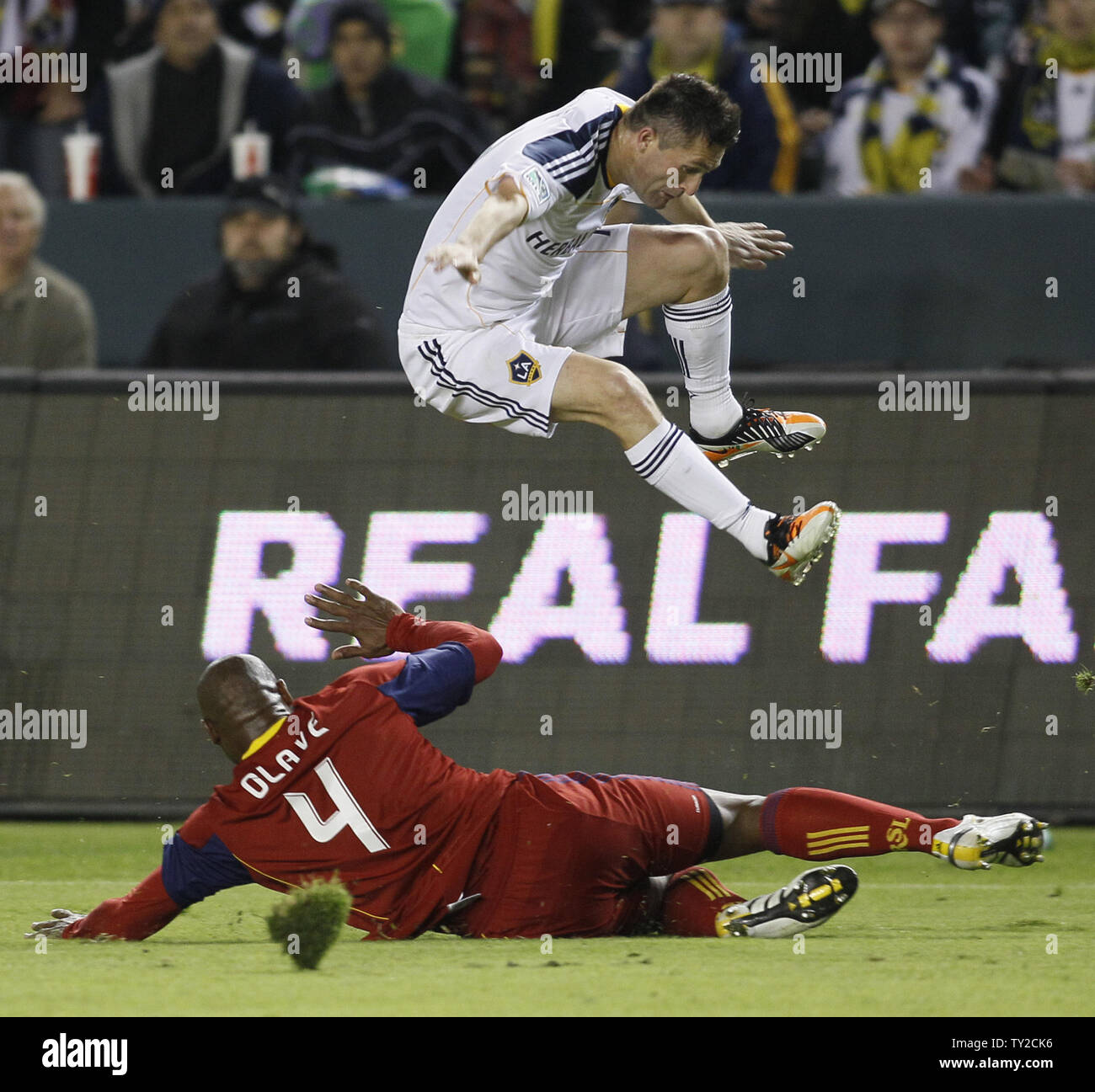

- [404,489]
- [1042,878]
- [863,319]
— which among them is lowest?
[1042,878]

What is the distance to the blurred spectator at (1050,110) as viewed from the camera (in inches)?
453

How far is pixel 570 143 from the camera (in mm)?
6809

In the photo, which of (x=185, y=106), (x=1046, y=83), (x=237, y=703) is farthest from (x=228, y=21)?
(x=237, y=703)

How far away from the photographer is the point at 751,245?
7.57m

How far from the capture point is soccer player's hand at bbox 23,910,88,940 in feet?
21.5

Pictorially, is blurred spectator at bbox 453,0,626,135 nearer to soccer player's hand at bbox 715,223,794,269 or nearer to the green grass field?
soccer player's hand at bbox 715,223,794,269

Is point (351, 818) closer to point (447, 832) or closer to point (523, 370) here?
point (447, 832)

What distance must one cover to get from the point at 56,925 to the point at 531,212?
281 cm

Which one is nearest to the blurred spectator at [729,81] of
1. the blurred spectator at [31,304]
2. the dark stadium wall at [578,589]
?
the dark stadium wall at [578,589]

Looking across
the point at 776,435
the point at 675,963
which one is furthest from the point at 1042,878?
the point at 675,963

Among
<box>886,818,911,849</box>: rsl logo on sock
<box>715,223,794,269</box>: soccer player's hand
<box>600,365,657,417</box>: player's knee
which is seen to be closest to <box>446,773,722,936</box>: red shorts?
<box>886,818,911,849</box>: rsl logo on sock

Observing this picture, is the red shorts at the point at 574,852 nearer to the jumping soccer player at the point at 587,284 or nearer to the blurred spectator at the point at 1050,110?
the jumping soccer player at the point at 587,284
